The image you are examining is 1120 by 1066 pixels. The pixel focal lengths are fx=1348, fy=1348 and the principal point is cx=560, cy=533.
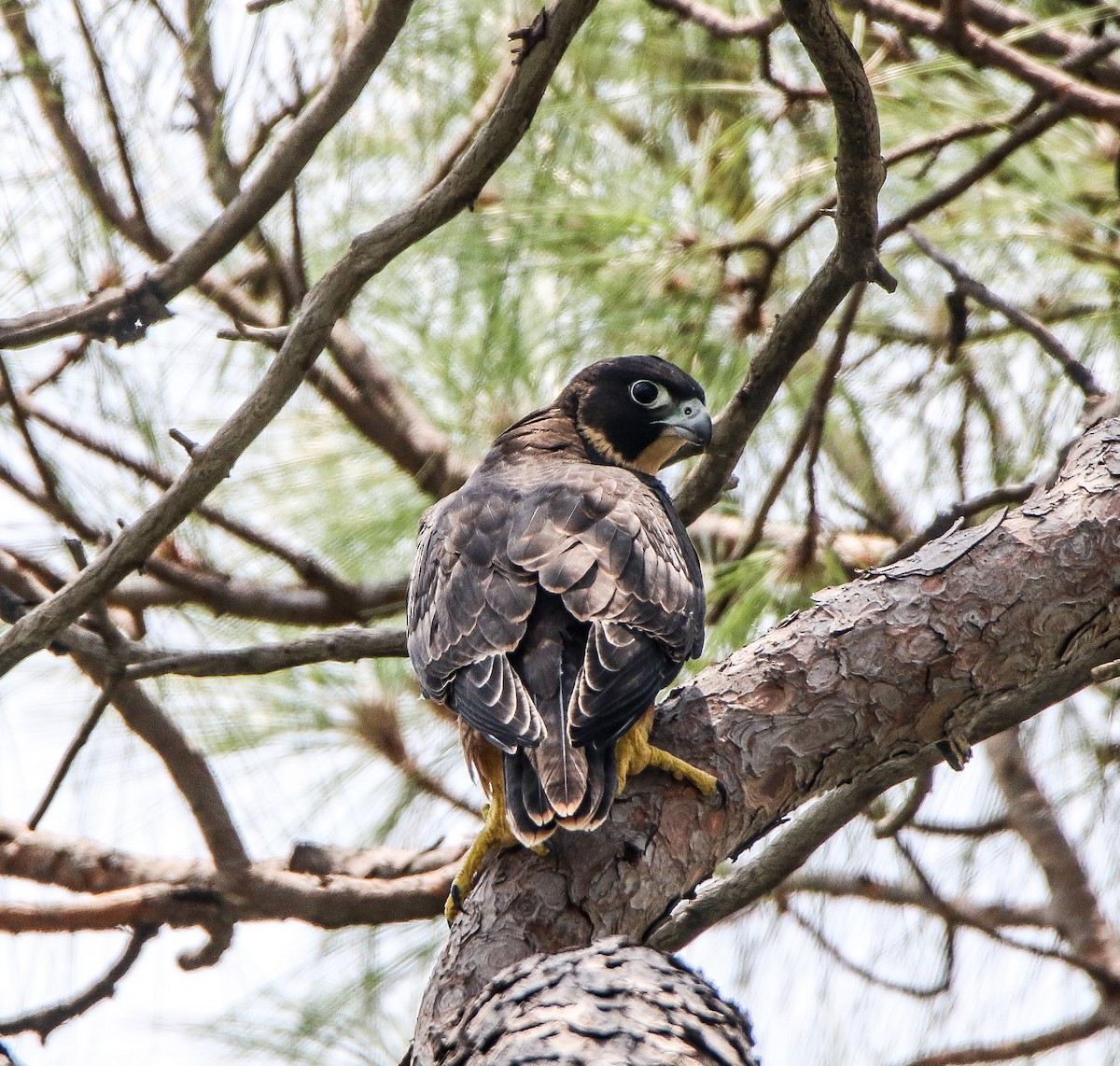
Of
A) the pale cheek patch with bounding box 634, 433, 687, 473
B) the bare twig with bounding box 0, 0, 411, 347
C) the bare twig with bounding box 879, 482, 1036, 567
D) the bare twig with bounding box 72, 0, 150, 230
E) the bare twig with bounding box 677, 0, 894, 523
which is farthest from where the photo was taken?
the pale cheek patch with bounding box 634, 433, 687, 473

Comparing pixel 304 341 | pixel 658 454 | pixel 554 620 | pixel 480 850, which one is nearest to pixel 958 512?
pixel 554 620

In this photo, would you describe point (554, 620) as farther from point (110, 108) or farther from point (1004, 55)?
point (1004, 55)

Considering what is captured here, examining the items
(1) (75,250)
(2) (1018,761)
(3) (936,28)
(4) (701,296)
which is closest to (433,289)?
(4) (701,296)

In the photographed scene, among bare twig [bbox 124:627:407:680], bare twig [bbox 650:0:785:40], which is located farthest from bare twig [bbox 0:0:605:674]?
bare twig [bbox 650:0:785:40]

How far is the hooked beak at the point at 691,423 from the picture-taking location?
3.89m

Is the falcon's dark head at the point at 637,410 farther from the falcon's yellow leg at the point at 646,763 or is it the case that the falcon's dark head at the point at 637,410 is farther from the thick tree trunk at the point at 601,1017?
the thick tree trunk at the point at 601,1017

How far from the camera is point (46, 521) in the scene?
425cm

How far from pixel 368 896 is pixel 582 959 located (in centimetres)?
182

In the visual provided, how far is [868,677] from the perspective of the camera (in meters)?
2.80

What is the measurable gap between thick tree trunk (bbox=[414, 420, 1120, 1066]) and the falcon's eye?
51.1 inches

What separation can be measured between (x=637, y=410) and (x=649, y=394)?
0.25 ft

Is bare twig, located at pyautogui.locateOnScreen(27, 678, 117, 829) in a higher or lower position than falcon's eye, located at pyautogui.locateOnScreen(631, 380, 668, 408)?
lower

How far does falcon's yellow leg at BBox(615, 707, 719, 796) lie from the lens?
272 cm

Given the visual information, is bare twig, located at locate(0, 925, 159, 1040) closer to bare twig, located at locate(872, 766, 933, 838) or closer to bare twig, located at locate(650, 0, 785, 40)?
bare twig, located at locate(872, 766, 933, 838)
